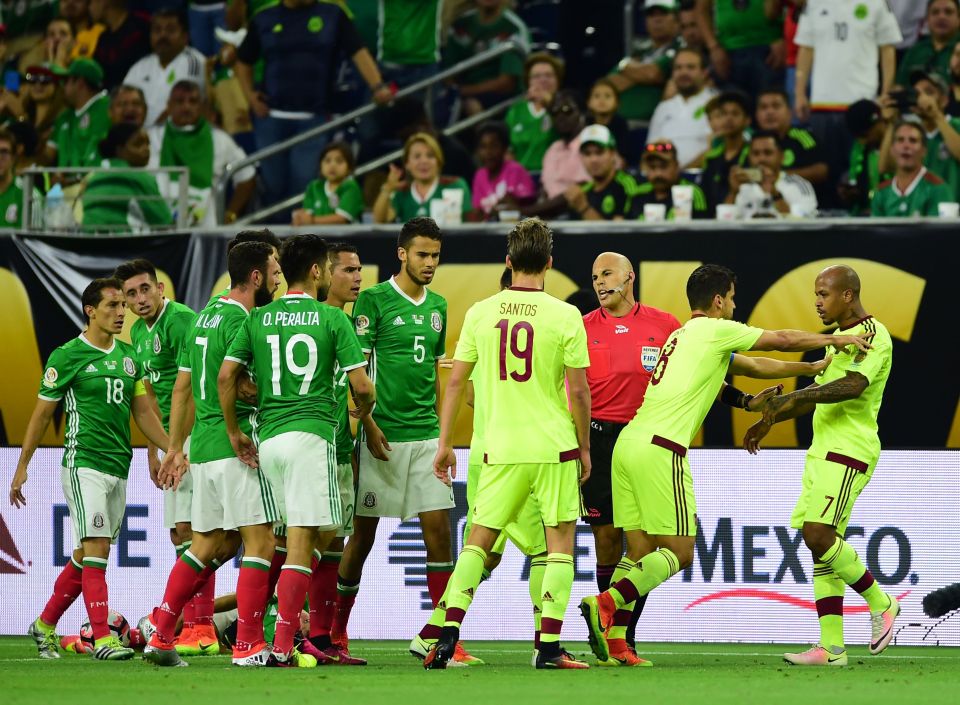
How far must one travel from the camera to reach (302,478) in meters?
8.18

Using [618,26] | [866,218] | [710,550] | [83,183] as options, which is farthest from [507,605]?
[618,26]

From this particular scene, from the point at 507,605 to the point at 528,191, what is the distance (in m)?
4.73

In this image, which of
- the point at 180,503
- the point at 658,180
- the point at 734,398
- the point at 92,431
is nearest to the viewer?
the point at 734,398

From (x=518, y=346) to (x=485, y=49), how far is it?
31.6 feet

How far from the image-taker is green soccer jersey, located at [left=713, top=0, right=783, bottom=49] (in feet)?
50.8

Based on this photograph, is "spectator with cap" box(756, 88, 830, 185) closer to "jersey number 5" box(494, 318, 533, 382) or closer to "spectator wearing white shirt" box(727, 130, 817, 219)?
"spectator wearing white shirt" box(727, 130, 817, 219)

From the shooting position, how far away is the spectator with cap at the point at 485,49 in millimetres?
16734

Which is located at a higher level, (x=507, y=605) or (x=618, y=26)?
(x=618, y=26)

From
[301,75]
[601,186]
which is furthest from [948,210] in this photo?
[301,75]

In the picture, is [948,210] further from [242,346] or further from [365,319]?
[242,346]

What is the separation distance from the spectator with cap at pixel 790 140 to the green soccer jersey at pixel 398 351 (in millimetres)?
5744

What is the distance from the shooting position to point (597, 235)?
12.9m

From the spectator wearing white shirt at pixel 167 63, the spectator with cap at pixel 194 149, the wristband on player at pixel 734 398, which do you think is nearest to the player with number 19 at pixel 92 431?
the wristband on player at pixel 734 398

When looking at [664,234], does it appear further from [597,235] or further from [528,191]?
[528,191]
